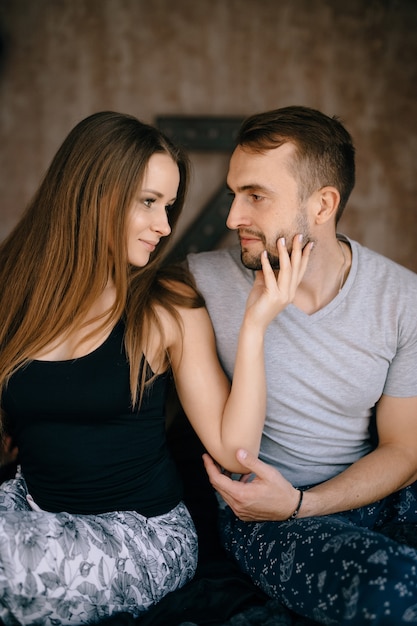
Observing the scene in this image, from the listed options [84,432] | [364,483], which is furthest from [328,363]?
[84,432]

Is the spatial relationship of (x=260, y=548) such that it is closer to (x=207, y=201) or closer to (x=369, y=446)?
(x=369, y=446)

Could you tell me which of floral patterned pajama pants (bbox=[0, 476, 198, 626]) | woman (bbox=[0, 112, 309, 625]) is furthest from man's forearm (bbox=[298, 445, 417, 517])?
floral patterned pajama pants (bbox=[0, 476, 198, 626])

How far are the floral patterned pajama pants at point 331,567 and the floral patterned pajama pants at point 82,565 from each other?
0.20m

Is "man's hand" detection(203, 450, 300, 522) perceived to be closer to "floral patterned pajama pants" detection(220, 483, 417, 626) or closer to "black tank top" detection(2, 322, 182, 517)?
"floral patterned pajama pants" detection(220, 483, 417, 626)

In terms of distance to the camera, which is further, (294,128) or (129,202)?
(294,128)

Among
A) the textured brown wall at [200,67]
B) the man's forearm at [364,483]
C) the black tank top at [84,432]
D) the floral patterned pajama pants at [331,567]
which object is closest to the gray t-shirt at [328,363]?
the man's forearm at [364,483]

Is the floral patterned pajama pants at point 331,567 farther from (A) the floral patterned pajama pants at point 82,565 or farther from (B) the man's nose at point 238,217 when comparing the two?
(B) the man's nose at point 238,217

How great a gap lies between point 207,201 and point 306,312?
1.20 meters

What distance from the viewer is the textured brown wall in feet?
9.39

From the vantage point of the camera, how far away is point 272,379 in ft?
6.37

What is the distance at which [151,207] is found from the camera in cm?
176

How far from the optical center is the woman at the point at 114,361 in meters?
1.65

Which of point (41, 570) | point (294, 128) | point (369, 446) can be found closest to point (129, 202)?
point (294, 128)

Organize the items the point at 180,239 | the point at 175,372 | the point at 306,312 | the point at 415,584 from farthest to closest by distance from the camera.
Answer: the point at 180,239, the point at 306,312, the point at 175,372, the point at 415,584
